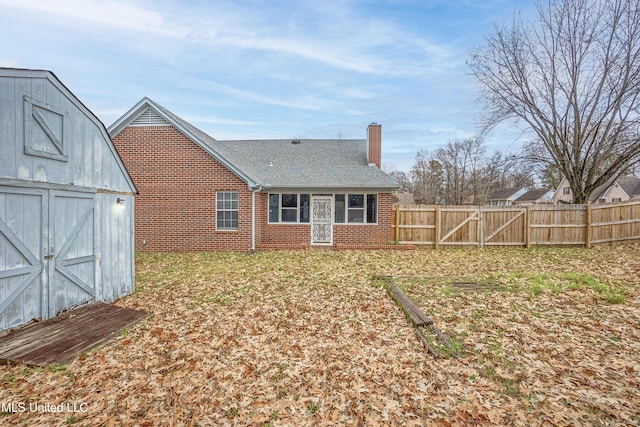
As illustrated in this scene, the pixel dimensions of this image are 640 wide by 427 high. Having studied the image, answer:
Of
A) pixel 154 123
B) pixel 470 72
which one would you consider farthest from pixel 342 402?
pixel 470 72

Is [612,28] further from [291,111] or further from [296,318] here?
[291,111]

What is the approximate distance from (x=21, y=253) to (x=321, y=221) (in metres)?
10.9

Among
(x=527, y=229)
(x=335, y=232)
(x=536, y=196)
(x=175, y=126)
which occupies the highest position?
(x=175, y=126)

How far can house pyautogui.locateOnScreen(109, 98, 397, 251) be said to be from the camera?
13.0m

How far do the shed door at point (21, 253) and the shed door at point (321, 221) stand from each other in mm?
10395

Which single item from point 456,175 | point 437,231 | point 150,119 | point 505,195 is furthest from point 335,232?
point 505,195

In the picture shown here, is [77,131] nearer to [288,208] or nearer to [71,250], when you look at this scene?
[71,250]

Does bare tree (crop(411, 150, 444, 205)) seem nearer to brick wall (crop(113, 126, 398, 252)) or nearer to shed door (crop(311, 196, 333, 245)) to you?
shed door (crop(311, 196, 333, 245))

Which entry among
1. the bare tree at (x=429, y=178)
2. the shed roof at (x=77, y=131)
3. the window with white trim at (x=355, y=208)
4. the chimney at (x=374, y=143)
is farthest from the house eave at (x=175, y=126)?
the bare tree at (x=429, y=178)

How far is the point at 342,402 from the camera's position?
3305 millimetres

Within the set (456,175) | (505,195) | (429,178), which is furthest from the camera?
(505,195)

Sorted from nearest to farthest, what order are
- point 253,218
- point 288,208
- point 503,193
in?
1. point 253,218
2. point 288,208
3. point 503,193

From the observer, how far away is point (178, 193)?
13.2m

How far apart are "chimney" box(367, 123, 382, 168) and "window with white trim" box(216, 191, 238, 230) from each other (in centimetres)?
A: 746
